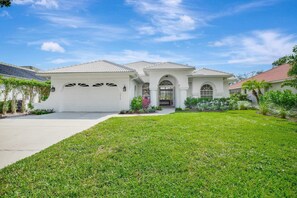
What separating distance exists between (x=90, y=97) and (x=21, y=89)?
6325 mm

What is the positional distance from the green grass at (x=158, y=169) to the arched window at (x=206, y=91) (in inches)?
604

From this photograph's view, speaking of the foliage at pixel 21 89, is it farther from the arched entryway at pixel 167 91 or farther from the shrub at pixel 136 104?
the arched entryway at pixel 167 91

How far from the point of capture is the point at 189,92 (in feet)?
69.3

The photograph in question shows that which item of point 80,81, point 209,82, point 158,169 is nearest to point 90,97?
point 80,81

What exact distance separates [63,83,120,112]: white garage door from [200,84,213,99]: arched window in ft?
35.7

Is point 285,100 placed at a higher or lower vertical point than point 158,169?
higher

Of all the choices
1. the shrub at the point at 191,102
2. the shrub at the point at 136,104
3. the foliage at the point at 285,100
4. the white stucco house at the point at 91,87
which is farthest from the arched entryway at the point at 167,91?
the foliage at the point at 285,100

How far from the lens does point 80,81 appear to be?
1605 cm

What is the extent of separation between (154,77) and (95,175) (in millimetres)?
15203

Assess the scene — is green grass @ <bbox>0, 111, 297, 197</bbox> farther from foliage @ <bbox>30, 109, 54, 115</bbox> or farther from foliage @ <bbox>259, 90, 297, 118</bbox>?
foliage @ <bbox>30, 109, 54, 115</bbox>

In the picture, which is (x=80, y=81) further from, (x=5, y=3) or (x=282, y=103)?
(x=282, y=103)

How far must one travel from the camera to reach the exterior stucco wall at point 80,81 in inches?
616

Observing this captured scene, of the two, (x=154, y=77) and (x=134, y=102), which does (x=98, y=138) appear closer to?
(x=134, y=102)

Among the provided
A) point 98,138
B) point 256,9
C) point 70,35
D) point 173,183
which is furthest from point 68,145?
point 256,9
